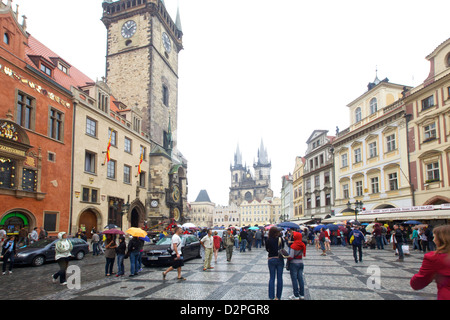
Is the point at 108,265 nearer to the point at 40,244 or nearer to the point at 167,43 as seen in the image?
the point at 40,244

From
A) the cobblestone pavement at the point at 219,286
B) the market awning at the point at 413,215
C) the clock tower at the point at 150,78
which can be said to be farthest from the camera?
the clock tower at the point at 150,78

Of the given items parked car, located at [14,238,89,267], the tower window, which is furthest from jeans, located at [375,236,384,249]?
the tower window

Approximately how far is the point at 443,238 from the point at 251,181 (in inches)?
6303

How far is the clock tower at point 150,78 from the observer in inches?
1423

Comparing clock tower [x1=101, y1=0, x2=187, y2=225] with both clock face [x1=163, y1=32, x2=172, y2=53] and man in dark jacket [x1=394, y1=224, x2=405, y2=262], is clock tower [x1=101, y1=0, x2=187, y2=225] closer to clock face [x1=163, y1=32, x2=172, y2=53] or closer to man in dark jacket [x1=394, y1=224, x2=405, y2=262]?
clock face [x1=163, y1=32, x2=172, y2=53]

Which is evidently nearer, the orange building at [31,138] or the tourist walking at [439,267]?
the tourist walking at [439,267]

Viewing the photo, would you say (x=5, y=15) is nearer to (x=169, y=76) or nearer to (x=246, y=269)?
(x=246, y=269)

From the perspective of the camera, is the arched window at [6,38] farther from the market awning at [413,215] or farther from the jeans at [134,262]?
the market awning at [413,215]

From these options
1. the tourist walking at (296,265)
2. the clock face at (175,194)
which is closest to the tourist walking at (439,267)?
the tourist walking at (296,265)

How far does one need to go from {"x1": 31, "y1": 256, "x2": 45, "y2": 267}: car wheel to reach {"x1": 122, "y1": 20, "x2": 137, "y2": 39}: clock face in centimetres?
3163

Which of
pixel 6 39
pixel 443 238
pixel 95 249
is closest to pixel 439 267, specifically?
pixel 443 238

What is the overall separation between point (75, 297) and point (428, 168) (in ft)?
86.5

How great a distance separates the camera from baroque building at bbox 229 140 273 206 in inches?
6208

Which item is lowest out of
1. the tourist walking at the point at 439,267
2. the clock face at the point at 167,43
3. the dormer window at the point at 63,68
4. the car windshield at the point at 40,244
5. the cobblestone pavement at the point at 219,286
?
the cobblestone pavement at the point at 219,286
